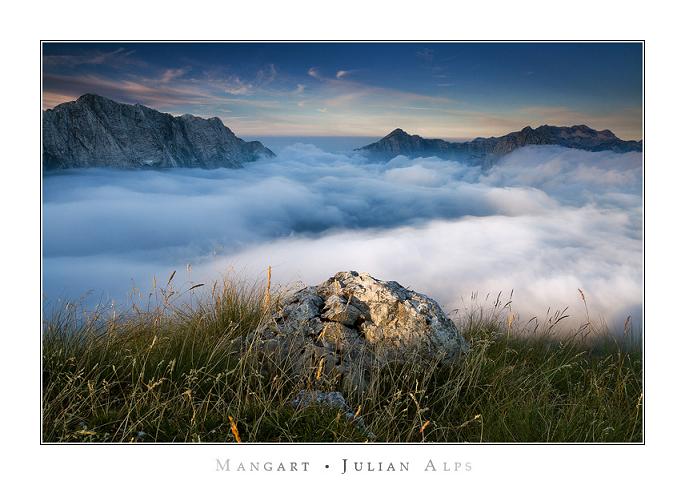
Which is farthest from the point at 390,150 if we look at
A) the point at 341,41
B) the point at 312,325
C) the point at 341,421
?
the point at 341,421

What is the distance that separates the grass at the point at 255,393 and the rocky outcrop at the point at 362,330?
0.11 metres

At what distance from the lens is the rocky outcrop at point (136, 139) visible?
5.84 metres

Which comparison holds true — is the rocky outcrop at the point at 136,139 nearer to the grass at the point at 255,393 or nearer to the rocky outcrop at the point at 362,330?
the grass at the point at 255,393

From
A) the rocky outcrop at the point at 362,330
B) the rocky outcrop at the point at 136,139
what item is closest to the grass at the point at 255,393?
the rocky outcrop at the point at 362,330

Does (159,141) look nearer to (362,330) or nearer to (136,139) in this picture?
(136,139)

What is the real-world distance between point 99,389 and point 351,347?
1.71 m

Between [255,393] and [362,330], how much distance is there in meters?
1.14

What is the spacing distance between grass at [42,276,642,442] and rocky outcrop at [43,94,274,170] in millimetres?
2244

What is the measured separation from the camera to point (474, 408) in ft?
12.6

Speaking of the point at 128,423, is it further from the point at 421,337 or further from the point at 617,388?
the point at 617,388

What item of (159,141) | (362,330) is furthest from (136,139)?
(362,330)

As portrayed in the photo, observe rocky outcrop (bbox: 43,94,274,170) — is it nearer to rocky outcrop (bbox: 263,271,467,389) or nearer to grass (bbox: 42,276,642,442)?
grass (bbox: 42,276,642,442)

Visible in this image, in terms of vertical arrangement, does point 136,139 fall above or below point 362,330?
above

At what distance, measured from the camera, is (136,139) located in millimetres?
6930
